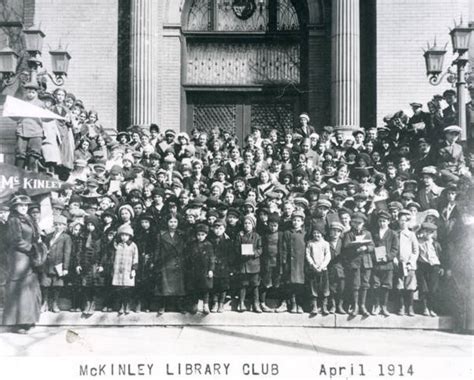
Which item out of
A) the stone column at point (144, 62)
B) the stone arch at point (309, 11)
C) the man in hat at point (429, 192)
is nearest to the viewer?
the man in hat at point (429, 192)

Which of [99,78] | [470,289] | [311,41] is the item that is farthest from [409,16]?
[470,289]

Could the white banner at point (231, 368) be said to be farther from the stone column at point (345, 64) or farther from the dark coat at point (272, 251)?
the stone column at point (345, 64)

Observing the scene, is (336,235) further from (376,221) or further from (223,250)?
(223,250)

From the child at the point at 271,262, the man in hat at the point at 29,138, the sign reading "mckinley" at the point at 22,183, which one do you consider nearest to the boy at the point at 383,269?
the child at the point at 271,262

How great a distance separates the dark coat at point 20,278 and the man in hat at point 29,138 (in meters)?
3.09

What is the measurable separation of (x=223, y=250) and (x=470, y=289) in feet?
11.0

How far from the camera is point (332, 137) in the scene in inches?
539

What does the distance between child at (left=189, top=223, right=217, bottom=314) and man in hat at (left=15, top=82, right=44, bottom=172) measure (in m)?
Answer: 4.02

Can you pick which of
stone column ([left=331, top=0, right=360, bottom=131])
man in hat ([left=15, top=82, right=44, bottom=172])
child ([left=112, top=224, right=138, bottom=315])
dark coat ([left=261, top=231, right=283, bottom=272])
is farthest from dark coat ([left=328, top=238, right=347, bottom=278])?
stone column ([left=331, top=0, right=360, bottom=131])

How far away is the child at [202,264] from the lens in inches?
367

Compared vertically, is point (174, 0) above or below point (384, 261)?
above

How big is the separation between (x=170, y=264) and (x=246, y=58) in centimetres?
854

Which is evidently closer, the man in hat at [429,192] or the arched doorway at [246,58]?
the man in hat at [429,192]

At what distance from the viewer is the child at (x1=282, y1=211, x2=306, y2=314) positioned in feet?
30.7
